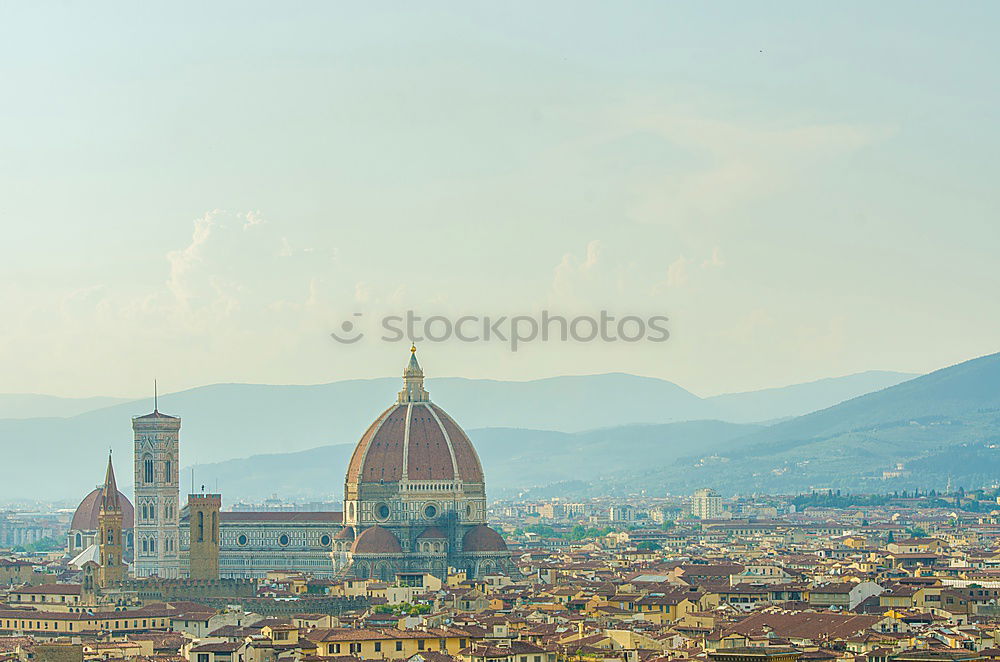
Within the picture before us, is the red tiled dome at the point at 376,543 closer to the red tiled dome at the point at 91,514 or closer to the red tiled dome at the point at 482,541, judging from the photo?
the red tiled dome at the point at 482,541

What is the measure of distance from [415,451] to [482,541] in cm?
826

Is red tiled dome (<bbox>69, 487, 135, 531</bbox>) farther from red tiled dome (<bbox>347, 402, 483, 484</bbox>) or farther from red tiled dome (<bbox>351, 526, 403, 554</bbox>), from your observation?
red tiled dome (<bbox>351, 526, 403, 554</bbox>)

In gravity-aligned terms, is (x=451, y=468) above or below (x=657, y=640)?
above

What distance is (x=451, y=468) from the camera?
527ft

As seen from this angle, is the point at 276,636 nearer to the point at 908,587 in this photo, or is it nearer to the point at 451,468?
the point at 908,587

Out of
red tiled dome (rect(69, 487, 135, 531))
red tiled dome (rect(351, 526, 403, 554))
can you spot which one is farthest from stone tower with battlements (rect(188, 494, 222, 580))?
red tiled dome (rect(69, 487, 135, 531))

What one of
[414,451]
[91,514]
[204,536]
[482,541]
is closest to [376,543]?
[482,541]

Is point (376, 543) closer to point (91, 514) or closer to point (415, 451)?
point (415, 451)

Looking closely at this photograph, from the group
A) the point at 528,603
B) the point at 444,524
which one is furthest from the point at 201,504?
the point at 528,603

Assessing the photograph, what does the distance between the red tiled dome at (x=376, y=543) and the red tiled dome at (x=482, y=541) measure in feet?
12.4

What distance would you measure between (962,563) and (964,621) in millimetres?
44189

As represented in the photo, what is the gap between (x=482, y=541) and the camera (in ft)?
508

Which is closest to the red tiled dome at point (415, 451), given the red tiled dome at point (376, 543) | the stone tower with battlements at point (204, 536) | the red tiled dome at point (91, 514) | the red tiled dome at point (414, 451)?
the red tiled dome at point (414, 451)

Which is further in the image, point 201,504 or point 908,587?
point 201,504
